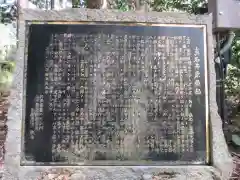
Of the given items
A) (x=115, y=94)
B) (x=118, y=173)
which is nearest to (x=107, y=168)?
(x=118, y=173)

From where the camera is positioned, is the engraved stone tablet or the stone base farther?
the engraved stone tablet

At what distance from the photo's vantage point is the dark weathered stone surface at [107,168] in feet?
10.7

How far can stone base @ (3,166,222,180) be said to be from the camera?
10.7 feet

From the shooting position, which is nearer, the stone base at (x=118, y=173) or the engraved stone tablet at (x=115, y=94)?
the stone base at (x=118, y=173)

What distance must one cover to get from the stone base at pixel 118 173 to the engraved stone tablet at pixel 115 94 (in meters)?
0.08

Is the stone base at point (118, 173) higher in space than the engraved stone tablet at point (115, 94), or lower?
lower

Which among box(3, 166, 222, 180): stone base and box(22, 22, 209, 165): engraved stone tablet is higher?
box(22, 22, 209, 165): engraved stone tablet

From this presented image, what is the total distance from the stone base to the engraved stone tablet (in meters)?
0.08

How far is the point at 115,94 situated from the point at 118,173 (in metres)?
0.79

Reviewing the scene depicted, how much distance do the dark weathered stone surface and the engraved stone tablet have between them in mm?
67

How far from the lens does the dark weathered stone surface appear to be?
3.27 metres

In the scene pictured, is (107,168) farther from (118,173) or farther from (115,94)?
(115,94)

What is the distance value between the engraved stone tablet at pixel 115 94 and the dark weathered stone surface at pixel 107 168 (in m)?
0.07

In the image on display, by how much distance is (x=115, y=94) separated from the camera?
345 cm
